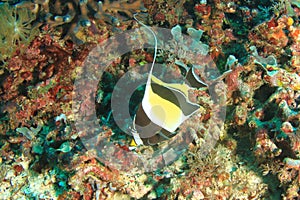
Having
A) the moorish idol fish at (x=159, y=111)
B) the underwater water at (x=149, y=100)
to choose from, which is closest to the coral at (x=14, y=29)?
the underwater water at (x=149, y=100)

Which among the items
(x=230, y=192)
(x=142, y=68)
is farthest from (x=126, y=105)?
(x=230, y=192)

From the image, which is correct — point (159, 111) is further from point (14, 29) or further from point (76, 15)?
point (14, 29)

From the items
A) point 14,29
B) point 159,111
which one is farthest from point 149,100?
point 14,29

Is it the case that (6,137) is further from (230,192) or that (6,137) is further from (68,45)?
(230,192)

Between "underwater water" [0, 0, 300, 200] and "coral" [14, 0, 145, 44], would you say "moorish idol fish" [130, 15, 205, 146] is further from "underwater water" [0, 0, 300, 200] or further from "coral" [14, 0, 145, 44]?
"coral" [14, 0, 145, 44]

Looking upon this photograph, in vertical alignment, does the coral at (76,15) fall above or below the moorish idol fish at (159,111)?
above

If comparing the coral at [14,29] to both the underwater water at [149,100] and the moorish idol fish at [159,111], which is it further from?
the moorish idol fish at [159,111]
